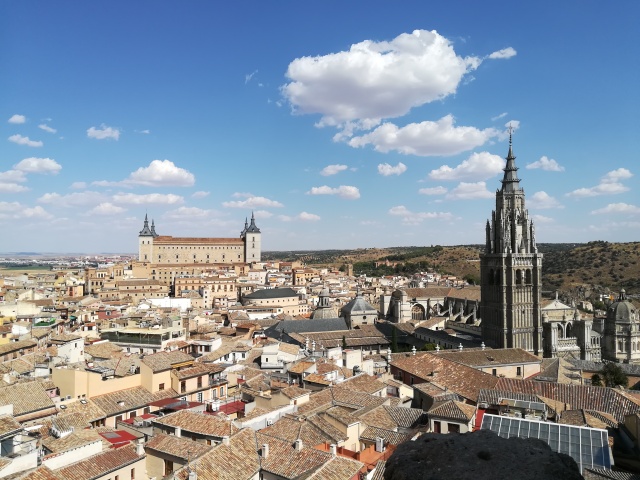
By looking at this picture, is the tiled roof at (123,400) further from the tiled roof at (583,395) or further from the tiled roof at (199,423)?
the tiled roof at (583,395)

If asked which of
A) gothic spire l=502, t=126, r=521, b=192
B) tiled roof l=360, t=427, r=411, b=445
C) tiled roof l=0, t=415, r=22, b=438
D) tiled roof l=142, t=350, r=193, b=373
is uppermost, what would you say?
gothic spire l=502, t=126, r=521, b=192

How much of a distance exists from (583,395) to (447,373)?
23.0 feet

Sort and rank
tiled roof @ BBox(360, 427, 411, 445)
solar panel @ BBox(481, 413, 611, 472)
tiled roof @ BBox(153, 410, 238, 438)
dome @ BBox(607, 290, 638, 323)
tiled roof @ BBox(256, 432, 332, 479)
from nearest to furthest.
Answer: tiled roof @ BBox(256, 432, 332, 479), solar panel @ BBox(481, 413, 611, 472), tiled roof @ BBox(153, 410, 238, 438), tiled roof @ BBox(360, 427, 411, 445), dome @ BBox(607, 290, 638, 323)

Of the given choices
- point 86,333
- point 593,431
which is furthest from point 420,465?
point 86,333

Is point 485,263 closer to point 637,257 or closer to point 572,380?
point 572,380

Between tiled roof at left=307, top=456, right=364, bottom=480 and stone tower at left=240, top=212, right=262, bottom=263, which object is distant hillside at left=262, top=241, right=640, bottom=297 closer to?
stone tower at left=240, top=212, right=262, bottom=263

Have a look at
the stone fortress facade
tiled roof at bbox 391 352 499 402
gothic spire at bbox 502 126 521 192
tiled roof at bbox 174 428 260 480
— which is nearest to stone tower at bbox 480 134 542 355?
gothic spire at bbox 502 126 521 192

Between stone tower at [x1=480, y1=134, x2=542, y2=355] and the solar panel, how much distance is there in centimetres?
3131

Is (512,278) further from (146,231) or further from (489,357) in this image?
(146,231)

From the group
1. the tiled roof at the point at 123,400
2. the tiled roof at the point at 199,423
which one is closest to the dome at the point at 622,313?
the tiled roof at the point at 199,423

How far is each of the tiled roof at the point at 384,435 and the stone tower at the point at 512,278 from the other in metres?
31.3

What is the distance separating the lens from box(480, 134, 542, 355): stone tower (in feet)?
149

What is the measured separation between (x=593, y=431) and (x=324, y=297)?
48.6m

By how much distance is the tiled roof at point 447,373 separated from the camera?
25.0 meters
